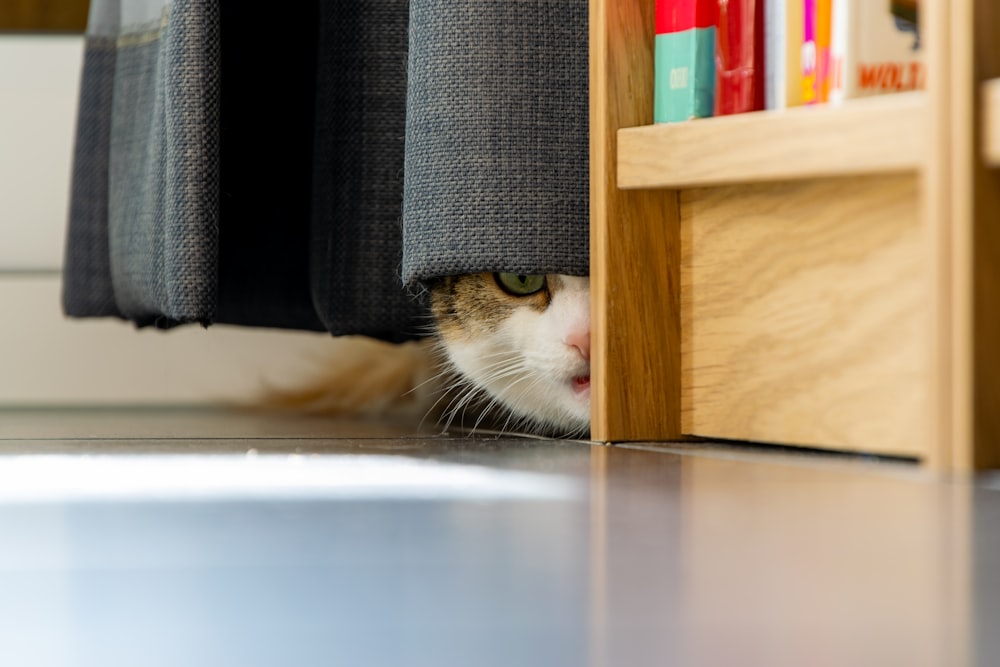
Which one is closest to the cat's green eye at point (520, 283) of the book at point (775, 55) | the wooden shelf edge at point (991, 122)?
the book at point (775, 55)

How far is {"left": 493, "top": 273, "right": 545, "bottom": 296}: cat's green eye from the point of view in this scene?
4.26ft

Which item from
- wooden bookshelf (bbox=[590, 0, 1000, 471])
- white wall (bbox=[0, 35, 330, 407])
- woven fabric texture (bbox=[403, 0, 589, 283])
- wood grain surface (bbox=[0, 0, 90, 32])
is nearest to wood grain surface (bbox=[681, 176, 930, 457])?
wooden bookshelf (bbox=[590, 0, 1000, 471])

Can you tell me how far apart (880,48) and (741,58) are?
0.15 m

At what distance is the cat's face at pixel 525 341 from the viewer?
1.24m

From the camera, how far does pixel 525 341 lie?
1309 millimetres

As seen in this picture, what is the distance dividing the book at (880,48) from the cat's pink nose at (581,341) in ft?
1.30

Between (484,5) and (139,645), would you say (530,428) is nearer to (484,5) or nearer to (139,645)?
(484,5)

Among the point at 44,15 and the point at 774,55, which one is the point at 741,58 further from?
the point at 44,15

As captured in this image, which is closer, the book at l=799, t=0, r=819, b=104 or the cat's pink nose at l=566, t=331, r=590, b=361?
the book at l=799, t=0, r=819, b=104

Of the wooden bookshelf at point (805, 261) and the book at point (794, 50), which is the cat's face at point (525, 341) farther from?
the book at point (794, 50)

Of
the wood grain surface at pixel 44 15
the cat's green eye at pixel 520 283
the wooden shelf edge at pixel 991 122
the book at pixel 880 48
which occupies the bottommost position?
the cat's green eye at pixel 520 283

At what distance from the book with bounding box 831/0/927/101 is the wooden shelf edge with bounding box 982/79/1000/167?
11cm

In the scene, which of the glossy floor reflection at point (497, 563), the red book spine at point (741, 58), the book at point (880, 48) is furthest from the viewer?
the red book spine at point (741, 58)

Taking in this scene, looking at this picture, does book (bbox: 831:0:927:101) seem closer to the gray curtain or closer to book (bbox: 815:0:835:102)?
book (bbox: 815:0:835:102)
